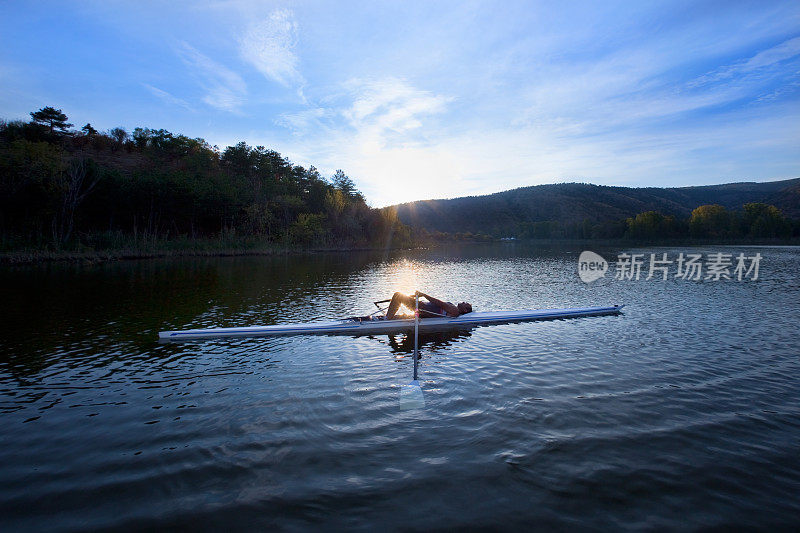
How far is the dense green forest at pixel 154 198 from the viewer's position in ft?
111

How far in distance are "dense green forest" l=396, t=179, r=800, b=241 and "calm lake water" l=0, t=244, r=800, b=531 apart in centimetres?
9786

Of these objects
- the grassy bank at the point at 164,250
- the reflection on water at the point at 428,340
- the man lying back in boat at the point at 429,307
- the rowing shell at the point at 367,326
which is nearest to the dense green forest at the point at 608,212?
the grassy bank at the point at 164,250

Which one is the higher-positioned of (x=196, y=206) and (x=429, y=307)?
(x=196, y=206)

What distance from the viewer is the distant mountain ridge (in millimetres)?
141750

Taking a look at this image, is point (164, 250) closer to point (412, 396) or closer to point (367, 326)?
point (367, 326)

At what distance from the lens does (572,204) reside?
15462cm

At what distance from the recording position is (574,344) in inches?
400

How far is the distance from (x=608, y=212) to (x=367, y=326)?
495 ft

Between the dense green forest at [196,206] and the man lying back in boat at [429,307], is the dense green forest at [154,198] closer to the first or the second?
the dense green forest at [196,206]

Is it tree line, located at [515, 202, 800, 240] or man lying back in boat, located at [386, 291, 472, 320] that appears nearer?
man lying back in boat, located at [386, 291, 472, 320]

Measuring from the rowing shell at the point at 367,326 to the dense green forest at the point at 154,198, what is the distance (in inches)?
1219

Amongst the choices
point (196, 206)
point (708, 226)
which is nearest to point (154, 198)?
point (196, 206)

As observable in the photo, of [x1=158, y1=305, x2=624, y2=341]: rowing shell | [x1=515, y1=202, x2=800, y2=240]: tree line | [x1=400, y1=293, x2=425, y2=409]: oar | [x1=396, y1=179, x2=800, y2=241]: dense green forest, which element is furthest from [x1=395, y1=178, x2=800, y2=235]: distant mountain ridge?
[x1=400, y1=293, x2=425, y2=409]: oar

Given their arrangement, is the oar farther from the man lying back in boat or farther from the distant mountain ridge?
the distant mountain ridge
